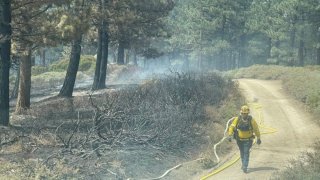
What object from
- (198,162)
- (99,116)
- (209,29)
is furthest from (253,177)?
(209,29)

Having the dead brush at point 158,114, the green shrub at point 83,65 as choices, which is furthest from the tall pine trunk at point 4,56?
the green shrub at point 83,65

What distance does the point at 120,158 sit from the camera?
1291 cm

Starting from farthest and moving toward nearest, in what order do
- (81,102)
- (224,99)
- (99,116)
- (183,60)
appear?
(183,60), (224,99), (81,102), (99,116)

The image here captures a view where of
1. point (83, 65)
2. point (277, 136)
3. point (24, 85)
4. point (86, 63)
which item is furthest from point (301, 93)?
point (86, 63)

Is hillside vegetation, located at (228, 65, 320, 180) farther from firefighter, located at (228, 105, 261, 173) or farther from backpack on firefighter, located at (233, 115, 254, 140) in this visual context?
backpack on firefighter, located at (233, 115, 254, 140)

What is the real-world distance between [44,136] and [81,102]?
7.24 metres

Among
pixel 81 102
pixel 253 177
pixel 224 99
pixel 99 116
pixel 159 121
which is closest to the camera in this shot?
pixel 253 177

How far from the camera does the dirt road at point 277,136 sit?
44.8 feet

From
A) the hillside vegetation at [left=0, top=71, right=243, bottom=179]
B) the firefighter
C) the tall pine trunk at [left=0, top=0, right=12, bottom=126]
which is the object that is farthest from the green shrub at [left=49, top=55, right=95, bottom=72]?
the firefighter

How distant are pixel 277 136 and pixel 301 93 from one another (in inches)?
352

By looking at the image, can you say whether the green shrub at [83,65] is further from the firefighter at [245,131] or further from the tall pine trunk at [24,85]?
the firefighter at [245,131]

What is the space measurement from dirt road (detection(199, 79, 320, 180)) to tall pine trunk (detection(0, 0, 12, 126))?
24.3ft

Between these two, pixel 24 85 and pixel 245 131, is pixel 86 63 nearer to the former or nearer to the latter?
pixel 24 85

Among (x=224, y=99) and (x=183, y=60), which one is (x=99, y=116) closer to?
(x=224, y=99)
